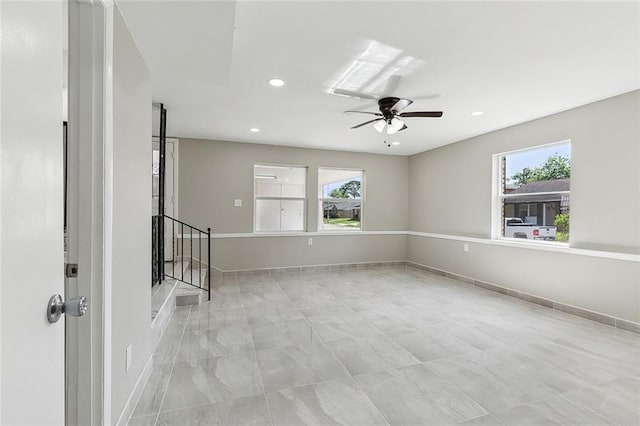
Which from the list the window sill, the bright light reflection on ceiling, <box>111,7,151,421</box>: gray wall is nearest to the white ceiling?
the bright light reflection on ceiling

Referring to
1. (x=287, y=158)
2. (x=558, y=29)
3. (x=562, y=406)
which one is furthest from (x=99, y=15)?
(x=287, y=158)

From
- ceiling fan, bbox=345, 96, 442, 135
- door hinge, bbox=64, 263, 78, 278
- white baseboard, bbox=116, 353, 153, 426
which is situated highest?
ceiling fan, bbox=345, 96, 442, 135

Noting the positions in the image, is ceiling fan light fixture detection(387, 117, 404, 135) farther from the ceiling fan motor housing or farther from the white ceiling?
the white ceiling

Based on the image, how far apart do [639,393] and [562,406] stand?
0.65m

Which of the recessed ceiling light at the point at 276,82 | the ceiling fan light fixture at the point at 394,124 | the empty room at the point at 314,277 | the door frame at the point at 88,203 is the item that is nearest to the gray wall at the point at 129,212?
the empty room at the point at 314,277

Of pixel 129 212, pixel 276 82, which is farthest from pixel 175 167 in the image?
pixel 129 212

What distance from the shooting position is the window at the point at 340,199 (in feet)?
20.3

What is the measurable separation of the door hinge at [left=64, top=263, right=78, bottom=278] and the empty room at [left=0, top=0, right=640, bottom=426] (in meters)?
0.03

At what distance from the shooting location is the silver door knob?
0.75 metres

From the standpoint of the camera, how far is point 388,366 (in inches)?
91.9

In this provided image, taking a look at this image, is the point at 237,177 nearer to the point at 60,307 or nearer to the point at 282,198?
the point at 282,198

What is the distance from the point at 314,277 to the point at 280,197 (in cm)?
171

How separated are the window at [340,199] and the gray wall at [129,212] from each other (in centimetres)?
422

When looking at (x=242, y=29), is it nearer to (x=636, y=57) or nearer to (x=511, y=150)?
(x=636, y=57)
